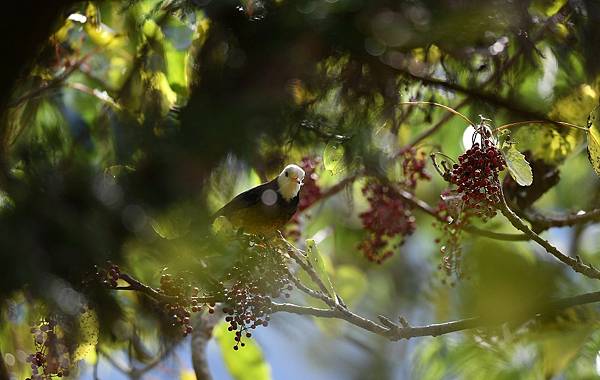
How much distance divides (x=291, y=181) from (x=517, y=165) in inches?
42.1

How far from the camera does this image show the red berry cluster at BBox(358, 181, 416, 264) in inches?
103

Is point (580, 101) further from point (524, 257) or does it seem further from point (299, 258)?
point (524, 257)

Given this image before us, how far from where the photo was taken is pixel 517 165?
5.80 feet

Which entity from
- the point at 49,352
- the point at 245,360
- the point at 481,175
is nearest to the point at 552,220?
the point at 481,175

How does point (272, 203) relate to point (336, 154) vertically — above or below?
below

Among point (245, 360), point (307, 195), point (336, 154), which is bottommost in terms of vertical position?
point (245, 360)

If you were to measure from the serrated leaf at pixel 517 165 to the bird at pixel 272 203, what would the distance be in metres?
0.56

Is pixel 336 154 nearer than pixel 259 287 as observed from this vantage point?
Yes

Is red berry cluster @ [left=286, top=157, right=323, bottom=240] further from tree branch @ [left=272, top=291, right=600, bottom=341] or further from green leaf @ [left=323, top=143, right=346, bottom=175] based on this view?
green leaf @ [left=323, top=143, right=346, bottom=175]

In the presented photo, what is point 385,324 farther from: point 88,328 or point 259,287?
point 88,328

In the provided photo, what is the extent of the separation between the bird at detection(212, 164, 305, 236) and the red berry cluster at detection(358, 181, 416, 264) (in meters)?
0.23

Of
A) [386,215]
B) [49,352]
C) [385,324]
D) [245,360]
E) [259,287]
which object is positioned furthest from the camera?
[245,360]

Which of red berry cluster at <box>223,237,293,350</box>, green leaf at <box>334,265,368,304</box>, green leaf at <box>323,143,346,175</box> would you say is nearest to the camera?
green leaf at <box>323,143,346,175</box>

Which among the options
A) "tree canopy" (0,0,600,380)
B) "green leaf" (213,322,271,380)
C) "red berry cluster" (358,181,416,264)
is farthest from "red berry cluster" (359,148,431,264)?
"tree canopy" (0,0,600,380)
